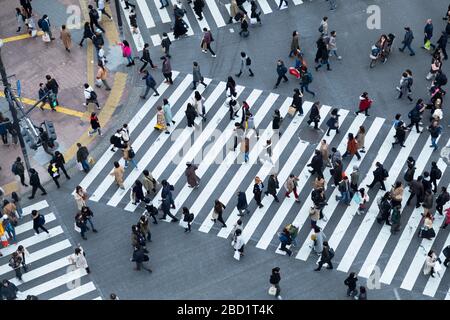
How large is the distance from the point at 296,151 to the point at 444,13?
12.5m

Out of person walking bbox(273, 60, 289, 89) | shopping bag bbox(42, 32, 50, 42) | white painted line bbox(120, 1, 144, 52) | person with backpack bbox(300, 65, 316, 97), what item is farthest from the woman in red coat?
shopping bag bbox(42, 32, 50, 42)

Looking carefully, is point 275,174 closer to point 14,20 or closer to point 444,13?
point 444,13

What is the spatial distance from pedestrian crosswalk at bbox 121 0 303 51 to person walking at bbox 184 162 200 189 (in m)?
9.69

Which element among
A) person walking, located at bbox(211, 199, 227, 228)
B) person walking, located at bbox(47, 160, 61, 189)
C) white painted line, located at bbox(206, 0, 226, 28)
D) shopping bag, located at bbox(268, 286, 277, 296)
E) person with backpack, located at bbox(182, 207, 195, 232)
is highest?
white painted line, located at bbox(206, 0, 226, 28)

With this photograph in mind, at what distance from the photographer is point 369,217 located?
3800 cm

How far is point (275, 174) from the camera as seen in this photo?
3975 cm

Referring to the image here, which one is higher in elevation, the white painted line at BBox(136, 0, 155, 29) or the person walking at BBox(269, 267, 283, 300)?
the white painted line at BBox(136, 0, 155, 29)

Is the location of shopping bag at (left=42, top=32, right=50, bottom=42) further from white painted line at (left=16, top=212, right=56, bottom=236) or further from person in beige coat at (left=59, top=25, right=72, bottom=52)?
white painted line at (left=16, top=212, right=56, bottom=236)

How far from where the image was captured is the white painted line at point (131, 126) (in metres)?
40.3

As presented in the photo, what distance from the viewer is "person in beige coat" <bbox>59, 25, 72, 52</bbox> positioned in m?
45.2

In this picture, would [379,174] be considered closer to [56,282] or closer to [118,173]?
[118,173]

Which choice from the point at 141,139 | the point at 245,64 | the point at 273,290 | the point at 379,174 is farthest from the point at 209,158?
the point at 273,290

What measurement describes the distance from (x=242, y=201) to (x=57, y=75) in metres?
13.1

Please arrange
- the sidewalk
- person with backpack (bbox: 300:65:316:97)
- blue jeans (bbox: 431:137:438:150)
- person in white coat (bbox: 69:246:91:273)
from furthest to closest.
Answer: person with backpack (bbox: 300:65:316:97), the sidewalk, blue jeans (bbox: 431:137:438:150), person in white coat (bbox: 69:246:91:273)
